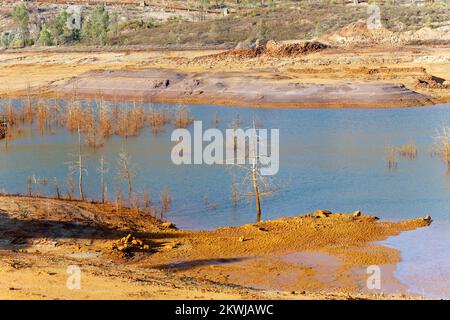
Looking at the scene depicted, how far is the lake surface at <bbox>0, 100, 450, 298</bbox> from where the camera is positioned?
31.0 metres

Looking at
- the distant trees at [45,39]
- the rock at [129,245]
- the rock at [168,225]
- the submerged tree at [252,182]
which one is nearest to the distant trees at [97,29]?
the distant trees at [45,39]

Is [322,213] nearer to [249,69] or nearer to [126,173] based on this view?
[126,173]

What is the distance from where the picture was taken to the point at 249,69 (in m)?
75.9

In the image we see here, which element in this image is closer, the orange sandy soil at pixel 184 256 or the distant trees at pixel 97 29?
the orange sandy soil at pixel 184 256

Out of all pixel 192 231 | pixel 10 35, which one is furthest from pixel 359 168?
pixel 10 35

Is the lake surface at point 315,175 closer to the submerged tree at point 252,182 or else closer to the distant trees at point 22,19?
the submerged tree at point 252,182

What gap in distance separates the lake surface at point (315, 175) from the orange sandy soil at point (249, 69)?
1006cm

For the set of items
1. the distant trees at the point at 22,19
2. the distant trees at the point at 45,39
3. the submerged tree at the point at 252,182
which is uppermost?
the distant trees at the point at 22,19

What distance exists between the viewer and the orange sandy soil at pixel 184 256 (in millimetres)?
19859

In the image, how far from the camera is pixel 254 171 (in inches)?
1282

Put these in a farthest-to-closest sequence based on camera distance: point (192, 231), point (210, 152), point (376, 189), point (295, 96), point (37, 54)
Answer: point (37, 54) < point (295, 96) < point (210, 152) < point (376, 189) < point (192, 231)

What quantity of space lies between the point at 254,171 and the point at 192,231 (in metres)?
4.07
